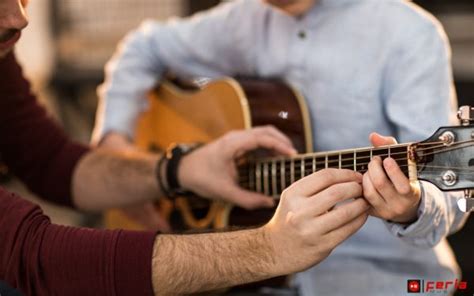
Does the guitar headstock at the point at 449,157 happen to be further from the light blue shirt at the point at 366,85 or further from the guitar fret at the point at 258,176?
the guitar fret at the point at 258,176

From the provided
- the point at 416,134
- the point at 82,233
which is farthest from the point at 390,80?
the point at 82,233

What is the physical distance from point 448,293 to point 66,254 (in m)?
0.67

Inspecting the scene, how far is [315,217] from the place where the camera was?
112cm

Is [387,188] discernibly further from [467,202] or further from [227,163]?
[227,163]

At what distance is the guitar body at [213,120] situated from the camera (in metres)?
1.62

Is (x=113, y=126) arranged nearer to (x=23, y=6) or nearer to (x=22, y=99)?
(x=22, y=99)

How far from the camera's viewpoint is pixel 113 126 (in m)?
2.04

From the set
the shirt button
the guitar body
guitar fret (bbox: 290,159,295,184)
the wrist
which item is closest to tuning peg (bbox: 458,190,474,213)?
the wrist

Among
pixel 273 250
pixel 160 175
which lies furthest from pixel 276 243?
pixel 160 175

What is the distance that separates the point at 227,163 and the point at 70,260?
1.58 ft

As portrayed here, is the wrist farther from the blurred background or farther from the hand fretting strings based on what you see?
the blurred background

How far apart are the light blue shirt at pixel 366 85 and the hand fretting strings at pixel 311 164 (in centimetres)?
15

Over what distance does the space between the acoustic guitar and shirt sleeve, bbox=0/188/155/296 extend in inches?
14.3

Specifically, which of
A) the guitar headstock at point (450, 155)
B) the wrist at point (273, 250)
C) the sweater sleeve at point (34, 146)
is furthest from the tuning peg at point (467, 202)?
the sweater sleeve at point (34, 146)
